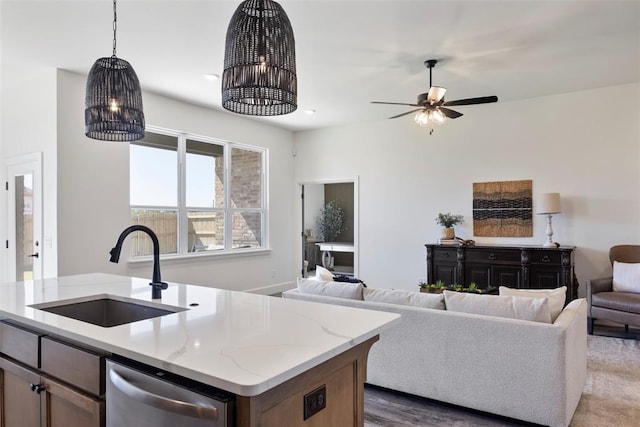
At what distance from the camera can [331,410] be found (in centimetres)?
130

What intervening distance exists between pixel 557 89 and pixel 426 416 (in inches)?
173

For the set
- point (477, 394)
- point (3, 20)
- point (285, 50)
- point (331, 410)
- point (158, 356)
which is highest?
point (3, 20)

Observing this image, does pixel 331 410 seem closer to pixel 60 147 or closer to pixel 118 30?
pixel 118 30

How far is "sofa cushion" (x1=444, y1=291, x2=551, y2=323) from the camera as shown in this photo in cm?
250

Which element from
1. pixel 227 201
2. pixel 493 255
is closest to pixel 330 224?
pixel 227 201

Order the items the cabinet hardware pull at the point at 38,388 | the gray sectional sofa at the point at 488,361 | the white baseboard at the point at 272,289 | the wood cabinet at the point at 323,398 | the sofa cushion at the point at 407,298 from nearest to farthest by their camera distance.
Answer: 1. the wood cabinet at the point at 323,398
2. the cabinet hardware pull at the point at 38,388
3. the gray sectional sofa at the point at 488,361
4. the sofa cushion at the point at 407,298
5. the white baseboard at the point at 272,289

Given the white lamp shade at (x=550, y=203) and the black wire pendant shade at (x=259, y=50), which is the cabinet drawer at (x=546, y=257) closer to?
the white lamp shade at (x=550, y=203)

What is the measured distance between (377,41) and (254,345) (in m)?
3.20

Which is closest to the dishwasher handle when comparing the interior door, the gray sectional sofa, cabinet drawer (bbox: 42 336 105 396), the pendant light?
cabinet drawer (bbox: 42 336 105 396)

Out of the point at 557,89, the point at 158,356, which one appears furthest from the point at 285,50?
the point at 557,89

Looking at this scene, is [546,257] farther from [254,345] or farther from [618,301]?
[254,345]

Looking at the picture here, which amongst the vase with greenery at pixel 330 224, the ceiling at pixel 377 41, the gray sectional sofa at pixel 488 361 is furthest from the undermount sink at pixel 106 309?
the vase with greenery at pixel 330 224

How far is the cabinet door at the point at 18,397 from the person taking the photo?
64.1 inches

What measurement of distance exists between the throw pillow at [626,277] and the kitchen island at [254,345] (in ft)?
13.4
